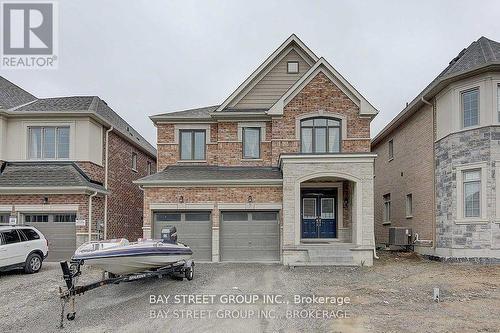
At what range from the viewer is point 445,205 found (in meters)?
16.2

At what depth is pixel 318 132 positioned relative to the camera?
18.4m

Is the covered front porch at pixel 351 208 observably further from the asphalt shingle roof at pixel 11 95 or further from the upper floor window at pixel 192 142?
the asphalt shingle roof at pixel 11 95

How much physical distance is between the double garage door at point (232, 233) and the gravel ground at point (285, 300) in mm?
1966

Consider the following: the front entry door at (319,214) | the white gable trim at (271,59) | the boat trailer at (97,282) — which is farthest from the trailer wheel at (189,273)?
the white gable trim at (271,59)

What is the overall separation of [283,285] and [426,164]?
9101 mm

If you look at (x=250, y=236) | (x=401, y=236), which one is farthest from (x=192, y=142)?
(x=401, y=236)

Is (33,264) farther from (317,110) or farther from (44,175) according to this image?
(317,110)

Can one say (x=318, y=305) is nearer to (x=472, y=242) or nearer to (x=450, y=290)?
(x=450, y=290)

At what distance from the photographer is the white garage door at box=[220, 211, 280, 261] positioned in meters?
17.2

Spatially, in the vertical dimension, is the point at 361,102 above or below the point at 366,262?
above

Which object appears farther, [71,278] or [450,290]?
[450,290]

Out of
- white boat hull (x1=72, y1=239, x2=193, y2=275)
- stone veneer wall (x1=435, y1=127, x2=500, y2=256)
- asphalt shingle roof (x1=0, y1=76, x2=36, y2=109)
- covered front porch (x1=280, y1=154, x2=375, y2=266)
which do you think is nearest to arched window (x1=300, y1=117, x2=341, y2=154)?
covered front porch (x1=280, y1=154, x2=375, y2=266)

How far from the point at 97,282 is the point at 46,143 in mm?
11184

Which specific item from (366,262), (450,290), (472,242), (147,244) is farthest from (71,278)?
(472,242)
